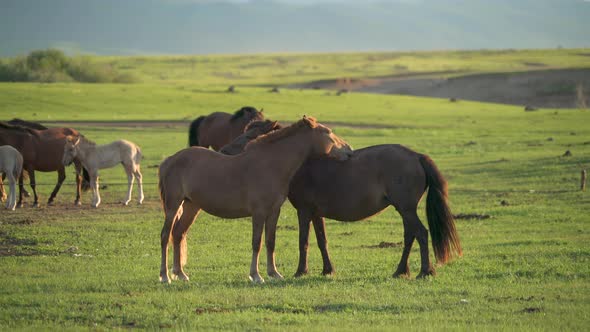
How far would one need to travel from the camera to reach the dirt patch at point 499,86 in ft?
241

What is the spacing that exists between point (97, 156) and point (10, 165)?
2.12 meters

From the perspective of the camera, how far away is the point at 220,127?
25766 millimetres

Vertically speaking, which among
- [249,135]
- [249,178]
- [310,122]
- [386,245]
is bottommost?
[386,245]

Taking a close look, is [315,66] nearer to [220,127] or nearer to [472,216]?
[220,127]

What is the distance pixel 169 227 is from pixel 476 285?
4288mm

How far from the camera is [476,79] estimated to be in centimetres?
8356

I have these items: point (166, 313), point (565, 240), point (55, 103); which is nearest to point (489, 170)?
point (565, 240)

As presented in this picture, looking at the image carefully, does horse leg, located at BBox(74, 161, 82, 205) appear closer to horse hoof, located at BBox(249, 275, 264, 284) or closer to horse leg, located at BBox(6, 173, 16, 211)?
horse leg, located at BBox(6, 173, 16, 211)

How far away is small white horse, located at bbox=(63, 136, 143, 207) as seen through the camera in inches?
815

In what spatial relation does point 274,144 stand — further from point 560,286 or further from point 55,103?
point 55,103

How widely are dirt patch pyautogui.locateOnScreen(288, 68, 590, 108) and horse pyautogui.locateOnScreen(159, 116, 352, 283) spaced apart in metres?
61.7

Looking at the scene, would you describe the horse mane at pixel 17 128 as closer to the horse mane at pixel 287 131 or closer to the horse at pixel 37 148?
the horse at pixel 37 148

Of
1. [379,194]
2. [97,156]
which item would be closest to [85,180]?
[97,156]

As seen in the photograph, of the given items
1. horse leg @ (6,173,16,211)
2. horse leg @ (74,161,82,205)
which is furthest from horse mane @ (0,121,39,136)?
horse leg @ (6,173,16,211)
